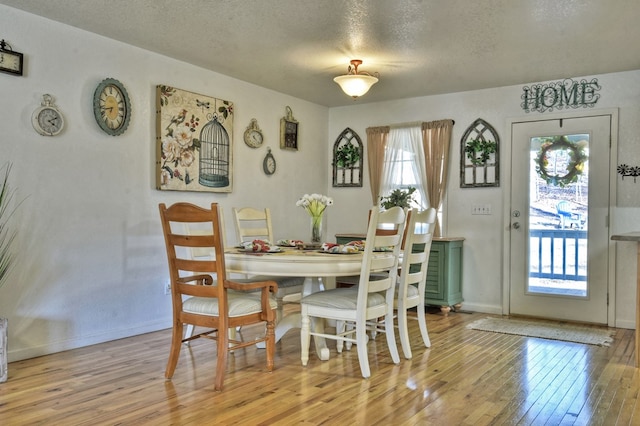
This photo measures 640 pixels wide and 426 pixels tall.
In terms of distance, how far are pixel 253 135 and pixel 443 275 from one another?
253 centimetres

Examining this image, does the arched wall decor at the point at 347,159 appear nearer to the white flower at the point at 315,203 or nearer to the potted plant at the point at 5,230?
the white flower at the point at 315,203

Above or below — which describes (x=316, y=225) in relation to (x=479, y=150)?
below

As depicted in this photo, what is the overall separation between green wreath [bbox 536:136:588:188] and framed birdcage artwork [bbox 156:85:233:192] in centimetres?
320

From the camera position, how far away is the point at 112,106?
13.6 feet

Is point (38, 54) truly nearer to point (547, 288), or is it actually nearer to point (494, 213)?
point (494, 213)

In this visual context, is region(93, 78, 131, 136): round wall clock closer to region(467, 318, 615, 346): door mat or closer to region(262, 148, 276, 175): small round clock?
region(262, 148, 276, 175): small round clock

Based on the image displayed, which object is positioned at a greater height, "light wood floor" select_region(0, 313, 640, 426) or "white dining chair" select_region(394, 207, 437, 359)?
"white dining chair" select_region(394, 207, 437, 359)

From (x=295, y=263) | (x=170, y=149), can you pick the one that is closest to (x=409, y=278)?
(x=295, y=263)

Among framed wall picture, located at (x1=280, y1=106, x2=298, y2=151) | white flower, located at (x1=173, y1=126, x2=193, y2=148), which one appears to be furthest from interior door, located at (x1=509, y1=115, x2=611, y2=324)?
white flower, located at (x1=173, y1=126, x2=193, y2=148)

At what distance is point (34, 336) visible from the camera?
360 cm

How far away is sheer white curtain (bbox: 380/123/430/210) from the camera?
233 inches

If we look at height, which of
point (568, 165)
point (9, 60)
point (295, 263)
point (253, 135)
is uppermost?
point (9, 60)

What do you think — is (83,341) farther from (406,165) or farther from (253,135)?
(406,165)

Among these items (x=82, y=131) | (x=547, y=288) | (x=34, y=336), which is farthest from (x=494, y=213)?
(x=34, y=336)
